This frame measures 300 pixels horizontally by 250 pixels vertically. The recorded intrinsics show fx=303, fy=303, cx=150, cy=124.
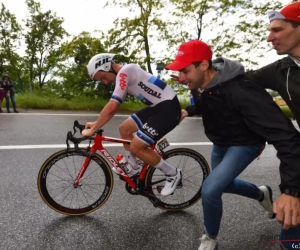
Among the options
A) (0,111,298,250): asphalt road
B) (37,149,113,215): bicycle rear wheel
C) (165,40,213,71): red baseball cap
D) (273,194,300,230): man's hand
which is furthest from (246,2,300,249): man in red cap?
(37,149,113,215): bicycle rear wheel

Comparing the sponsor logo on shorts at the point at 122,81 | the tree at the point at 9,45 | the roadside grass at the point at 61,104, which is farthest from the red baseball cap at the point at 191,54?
the tree at the point at 9,45

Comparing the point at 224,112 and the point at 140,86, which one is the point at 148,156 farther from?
the point at 224,112

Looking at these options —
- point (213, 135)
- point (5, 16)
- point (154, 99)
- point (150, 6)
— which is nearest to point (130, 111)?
point (150, 6)

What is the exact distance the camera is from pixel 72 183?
12.2ft

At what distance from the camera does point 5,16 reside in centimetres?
3859

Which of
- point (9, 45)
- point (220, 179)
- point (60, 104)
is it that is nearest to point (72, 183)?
point (220, 179)

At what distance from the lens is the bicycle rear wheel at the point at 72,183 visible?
11.0 ft

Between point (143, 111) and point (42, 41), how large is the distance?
4246cm

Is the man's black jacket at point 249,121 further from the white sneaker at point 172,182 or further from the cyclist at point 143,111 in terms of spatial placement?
the white sneaker at point 172,182

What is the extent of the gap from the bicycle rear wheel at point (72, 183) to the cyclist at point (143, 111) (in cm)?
33

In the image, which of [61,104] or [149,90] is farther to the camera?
[61,104]

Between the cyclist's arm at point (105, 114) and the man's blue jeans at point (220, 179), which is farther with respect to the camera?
the cyclist's arm at point (105, 114)

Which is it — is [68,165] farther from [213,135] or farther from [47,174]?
[213,135]

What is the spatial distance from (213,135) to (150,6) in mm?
13995
